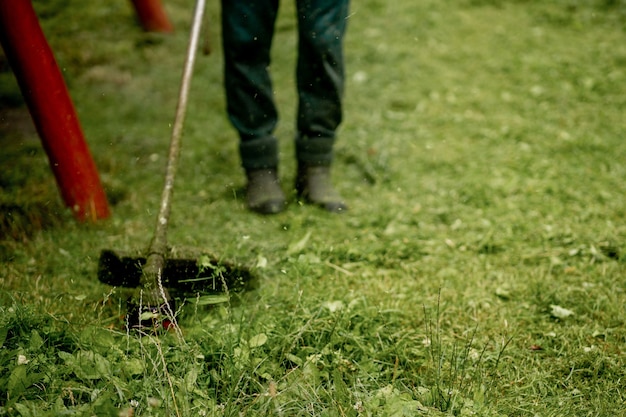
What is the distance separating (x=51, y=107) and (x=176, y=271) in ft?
2.56

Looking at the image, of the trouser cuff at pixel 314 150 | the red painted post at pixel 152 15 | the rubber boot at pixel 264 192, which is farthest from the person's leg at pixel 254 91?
the red painted post at pixel 152 15

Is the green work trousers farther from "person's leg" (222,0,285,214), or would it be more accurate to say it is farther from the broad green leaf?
the broad green leaf

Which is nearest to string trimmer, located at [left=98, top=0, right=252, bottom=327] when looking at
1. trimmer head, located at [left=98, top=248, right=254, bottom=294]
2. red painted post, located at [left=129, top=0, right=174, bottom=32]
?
trimmer head, located at [left=98, top=248, right=254, bottom=294]

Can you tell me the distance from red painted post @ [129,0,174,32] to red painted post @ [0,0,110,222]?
236cm

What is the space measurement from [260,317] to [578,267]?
1.14 metres

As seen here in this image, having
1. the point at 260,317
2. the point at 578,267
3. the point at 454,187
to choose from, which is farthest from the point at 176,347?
the point at 454,187

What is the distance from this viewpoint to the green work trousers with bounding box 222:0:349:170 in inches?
85.0

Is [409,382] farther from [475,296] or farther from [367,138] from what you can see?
[367,138]

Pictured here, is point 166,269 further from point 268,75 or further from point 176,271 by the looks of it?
point 268,75

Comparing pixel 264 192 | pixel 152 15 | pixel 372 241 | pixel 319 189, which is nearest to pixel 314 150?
pixel 319 189

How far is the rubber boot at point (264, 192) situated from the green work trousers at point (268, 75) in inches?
1.3

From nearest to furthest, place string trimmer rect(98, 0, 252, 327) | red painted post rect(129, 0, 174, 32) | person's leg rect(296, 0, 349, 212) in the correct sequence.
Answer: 1. string trimmer rect(98, 0, 252, 327)
2. person's leg rect(296, 0, 349, 212)
3. red painted post rect(129, 0, 174, 32)

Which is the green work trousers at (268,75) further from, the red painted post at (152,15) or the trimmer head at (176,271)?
the red painted post at (152,15)

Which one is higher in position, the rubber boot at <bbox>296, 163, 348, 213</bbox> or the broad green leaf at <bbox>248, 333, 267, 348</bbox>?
the rubber boot at <bbox>296, 163, 348, 213</bbox>
